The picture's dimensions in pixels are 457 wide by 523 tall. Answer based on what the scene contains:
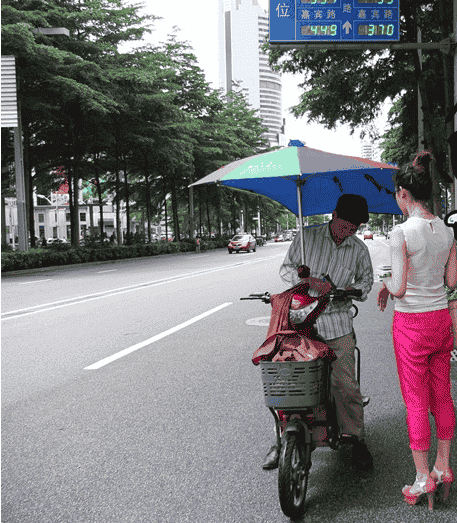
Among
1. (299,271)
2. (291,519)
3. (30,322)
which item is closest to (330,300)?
(299,271)

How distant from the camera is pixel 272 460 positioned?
3.64m

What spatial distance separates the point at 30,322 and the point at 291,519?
26.4ft

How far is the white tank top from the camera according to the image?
3027 millimetres

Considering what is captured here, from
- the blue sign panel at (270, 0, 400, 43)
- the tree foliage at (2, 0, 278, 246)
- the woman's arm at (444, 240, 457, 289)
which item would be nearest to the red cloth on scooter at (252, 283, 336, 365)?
the woman's arm at (444, 240, 457, 289)

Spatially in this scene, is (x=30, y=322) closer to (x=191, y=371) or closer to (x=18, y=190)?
(x=191, y=371)

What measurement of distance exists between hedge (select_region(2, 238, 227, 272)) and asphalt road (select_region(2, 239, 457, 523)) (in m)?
14.9

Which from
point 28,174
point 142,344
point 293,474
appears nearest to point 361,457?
point 293,474

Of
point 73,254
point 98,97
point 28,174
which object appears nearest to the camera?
point 98,97

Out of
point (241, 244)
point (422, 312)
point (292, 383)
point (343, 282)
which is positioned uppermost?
point (343, 282)

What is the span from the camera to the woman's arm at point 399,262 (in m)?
3.01

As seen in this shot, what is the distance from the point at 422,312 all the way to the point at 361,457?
1.11 m

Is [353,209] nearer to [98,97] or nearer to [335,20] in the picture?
[335,20]

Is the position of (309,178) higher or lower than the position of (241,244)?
higher

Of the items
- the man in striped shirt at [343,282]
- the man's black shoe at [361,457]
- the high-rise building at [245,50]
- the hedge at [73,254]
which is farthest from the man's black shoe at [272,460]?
the high-rise building at [245,50]
